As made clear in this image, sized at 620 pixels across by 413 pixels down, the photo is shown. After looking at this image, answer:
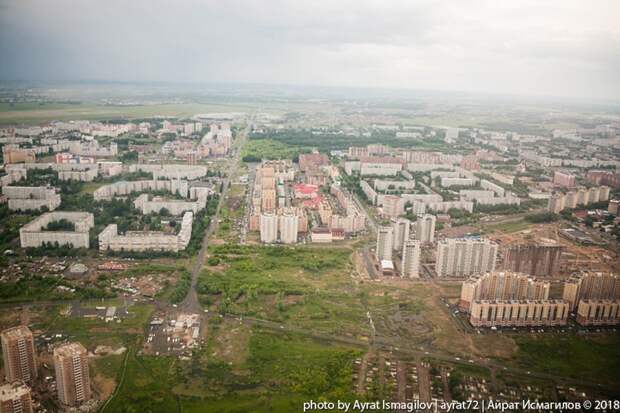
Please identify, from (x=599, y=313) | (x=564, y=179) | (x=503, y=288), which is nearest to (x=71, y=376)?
(x=503, y=288)

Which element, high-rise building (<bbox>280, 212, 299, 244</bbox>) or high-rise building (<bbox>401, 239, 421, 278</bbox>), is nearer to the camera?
high-rise building (<bbox>401, 239, 421, 278</bbox>)

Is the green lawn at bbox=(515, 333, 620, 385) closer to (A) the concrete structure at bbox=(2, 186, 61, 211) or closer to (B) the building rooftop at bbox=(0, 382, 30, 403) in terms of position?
(B) the building rooftop at bbox=(0, 382, 30, 403)

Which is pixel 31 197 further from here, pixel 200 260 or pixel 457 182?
pixel 457 182

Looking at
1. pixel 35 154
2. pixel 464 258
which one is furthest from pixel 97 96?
pixel 464 258

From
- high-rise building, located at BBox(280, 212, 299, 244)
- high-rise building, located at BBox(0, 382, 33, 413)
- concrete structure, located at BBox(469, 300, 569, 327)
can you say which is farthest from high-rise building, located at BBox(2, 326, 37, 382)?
high-rise building, located at BBox(280, 212, 299, 244)

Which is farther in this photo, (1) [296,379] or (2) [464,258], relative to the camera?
(2) [464,258]

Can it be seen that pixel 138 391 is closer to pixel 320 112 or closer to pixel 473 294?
pixel 473 294

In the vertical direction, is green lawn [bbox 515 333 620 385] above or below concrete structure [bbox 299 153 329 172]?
below

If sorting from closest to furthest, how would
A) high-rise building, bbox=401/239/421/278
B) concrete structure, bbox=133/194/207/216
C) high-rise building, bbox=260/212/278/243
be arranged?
high-rise building, bbox=401/239/421/278
high-rise building, bbox=260/212/278/243
concrete structure, bbox=133/194/207/216
